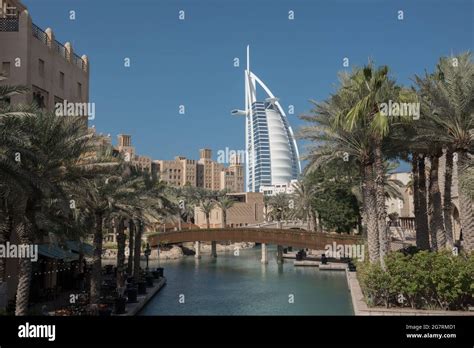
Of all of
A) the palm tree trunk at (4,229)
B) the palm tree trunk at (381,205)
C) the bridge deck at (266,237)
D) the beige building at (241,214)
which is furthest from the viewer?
the beige building at (241,214)

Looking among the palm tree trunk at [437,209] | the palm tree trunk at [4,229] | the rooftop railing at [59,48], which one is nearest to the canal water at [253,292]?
the palm tree trunk at [437,209]

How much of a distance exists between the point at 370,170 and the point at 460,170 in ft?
15.9

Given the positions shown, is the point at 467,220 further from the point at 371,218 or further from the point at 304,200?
the point at 304,200

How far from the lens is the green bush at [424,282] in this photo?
705 inches

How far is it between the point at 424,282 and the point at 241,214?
317 feet

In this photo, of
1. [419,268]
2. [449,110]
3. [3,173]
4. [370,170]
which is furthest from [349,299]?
[3,173]

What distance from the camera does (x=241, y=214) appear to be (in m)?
115

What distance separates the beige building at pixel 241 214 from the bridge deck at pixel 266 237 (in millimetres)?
45628

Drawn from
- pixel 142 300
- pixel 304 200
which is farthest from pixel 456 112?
pixel 304 200

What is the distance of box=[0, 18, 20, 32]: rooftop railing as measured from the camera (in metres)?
24.4

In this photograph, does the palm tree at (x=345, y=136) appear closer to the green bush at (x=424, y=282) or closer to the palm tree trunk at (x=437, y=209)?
the palm tree trunk at (x=437, y=209)

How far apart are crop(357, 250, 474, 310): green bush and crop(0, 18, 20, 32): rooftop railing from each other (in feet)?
66.3

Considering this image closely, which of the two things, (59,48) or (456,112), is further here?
(59,48)

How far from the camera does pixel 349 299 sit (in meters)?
28.2
